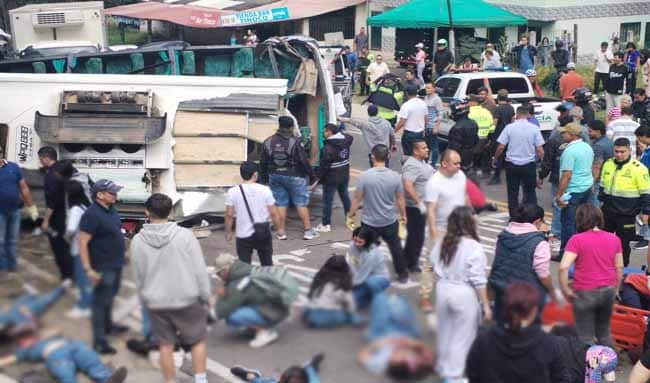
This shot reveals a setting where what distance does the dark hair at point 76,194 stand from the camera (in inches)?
147

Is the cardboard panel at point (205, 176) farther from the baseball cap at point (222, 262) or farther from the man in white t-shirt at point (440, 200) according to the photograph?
the man in white t-shirt at point (440, 200)

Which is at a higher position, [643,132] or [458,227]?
[458,227]

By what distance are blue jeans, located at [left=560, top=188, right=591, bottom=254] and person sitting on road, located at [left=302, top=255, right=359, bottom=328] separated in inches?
179

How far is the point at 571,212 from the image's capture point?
25.6ft

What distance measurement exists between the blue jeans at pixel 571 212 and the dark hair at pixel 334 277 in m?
4.47

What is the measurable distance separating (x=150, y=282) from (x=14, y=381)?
0.79m

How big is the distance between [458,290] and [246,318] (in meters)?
0.83

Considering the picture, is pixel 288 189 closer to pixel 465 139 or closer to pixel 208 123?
pixel 208 123

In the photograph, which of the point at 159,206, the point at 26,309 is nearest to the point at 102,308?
the point at 26,309

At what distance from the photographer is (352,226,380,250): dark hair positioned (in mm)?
3899

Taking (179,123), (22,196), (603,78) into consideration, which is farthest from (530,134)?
(603,78)

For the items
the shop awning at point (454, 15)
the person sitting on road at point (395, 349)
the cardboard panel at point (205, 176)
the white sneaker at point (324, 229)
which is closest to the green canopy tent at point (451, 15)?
the shop awning at point (454, 15)

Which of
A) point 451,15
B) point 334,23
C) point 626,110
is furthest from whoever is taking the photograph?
point 334,23

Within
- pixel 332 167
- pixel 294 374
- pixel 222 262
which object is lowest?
pixel 294 374
